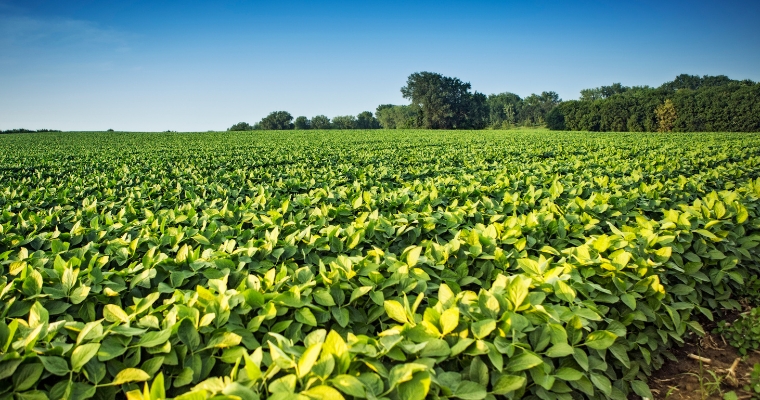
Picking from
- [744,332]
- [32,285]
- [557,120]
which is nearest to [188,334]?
[32,285]

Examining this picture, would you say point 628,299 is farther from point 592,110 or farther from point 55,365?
point 592,110

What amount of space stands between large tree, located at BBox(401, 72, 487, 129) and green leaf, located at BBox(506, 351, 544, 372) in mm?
76112

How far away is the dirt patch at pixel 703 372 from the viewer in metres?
2.52

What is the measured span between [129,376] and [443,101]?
79269mm

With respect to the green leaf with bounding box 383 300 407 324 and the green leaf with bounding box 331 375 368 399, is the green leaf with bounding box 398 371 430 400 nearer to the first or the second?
the green leaf with bounding box 331 375 368 399

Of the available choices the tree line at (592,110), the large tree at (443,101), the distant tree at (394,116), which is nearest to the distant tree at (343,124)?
the tree line at (592,110)

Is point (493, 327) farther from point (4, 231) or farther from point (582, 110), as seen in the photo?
point (582, 110)

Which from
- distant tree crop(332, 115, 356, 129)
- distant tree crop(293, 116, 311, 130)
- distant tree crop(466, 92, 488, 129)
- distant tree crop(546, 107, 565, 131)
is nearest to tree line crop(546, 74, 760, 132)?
distant tree crop(546, 107, 565, 131)

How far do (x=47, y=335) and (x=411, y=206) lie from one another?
11.2ft

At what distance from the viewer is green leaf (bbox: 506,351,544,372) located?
1.50 metres

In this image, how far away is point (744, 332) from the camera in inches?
120

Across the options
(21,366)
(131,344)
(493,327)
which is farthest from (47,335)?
(493,327)

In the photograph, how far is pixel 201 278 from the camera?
2535mm

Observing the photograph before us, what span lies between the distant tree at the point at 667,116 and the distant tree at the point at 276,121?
77.6 metres
